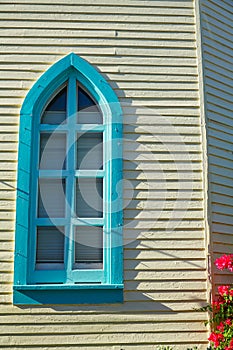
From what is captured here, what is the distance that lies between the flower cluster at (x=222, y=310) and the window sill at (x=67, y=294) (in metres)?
1.02

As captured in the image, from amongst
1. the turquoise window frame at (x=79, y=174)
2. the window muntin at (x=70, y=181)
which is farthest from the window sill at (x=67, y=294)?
the window muntin at (x=70, y=181)

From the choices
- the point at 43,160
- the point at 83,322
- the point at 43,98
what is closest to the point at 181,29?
the point at 43,98

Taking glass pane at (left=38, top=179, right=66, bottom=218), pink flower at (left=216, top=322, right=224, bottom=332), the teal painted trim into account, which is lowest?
pink flower at (left=216, top=322, right=224, bottom=332)

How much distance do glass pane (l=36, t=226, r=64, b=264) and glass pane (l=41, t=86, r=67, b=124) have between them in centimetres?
127

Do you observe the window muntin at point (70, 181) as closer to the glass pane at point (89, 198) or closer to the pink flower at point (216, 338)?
the glass pane at point (89, 198)

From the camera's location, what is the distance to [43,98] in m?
5.98

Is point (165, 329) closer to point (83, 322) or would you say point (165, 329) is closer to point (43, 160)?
point (83, 322)

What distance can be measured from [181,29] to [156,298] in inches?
129

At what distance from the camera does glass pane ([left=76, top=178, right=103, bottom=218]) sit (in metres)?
5.77

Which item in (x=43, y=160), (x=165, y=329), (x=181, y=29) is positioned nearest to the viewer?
(x=165, y=329)

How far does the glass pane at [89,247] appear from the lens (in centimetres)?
564

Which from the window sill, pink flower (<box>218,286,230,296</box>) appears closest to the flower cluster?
pink flower (<box>218,286,230,296</box>)

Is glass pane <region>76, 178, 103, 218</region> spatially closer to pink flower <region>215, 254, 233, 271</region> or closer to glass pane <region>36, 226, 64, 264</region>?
glass pane <region>36, 226, 64, 264</region>

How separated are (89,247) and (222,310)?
1.58 metres
